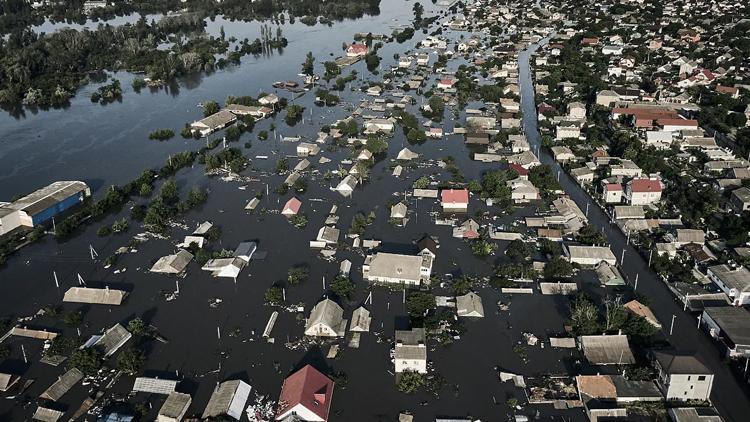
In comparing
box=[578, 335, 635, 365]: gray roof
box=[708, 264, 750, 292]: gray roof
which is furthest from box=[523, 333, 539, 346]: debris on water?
box=[708, 264, 750, 292]: gray roof

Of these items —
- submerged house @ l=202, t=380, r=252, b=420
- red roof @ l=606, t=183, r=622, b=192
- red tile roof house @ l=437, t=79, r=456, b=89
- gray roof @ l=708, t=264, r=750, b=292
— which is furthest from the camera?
red tile roof house @ l=437, t=79, r=456, b=89

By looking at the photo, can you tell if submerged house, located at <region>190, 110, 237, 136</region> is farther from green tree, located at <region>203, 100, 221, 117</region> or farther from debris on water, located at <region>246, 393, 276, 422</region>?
debris on water, located at <region>246, 393, 276, 422</region>

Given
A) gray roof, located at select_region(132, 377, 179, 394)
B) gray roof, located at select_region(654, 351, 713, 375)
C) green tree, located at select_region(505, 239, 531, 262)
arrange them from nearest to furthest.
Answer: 1. gray roof, located at select_region(654, 351, 713, 375)
2. gray roof, located at select_region(132, 377, 179, 394)
3. green tree, located at select_region(505, 239, 531, 262)

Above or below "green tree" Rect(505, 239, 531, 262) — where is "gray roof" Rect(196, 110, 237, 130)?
above

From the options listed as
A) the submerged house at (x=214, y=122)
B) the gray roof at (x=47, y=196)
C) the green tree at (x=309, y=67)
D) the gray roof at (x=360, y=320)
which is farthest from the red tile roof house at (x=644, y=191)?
the green tree at (x=309, y=67)

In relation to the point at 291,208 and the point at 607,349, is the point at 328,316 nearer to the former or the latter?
the point at 607,349
